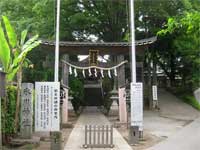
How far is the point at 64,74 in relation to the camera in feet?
81.8

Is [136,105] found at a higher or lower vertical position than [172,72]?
lower

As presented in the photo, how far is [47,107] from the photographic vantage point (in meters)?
13.5

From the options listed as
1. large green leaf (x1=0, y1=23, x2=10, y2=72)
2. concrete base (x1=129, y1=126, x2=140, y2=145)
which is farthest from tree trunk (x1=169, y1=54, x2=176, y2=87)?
large green leaf (x1=0, y1=23, x2=10, y2=72)

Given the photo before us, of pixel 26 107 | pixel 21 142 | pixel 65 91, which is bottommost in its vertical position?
pixel 21 142

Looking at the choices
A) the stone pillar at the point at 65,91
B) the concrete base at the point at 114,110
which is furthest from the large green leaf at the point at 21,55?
the concrete base at the point at 114,110

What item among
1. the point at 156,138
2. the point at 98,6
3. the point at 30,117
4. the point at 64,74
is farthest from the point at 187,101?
the point at 30,117

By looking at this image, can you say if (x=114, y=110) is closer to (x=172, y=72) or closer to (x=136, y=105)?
(x=172, y=72)

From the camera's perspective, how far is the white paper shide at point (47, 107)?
526 inches

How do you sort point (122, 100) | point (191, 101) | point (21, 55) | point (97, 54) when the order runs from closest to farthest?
point (21, 55) < point (122, 100) < point (97, 54) < point (191, 101)

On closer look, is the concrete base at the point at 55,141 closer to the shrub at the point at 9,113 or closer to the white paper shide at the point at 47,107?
the white paper shide at the point at 47,107

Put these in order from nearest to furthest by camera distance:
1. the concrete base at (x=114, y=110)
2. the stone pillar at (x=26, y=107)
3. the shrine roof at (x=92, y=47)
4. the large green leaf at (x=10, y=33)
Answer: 1. the large green leaf at (x=10, y=33)
2. the stone pillar at (x=26, y=107)
3. the shrine roof at (x=92, y=47)
4. the concrete base at (x=114, y=110)

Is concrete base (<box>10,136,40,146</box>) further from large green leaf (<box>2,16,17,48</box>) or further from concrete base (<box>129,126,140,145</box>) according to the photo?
concrete base (<box>129,126,140,145</box>)

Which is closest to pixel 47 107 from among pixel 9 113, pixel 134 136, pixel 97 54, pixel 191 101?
pixel 9 113

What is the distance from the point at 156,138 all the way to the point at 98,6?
1888cm
